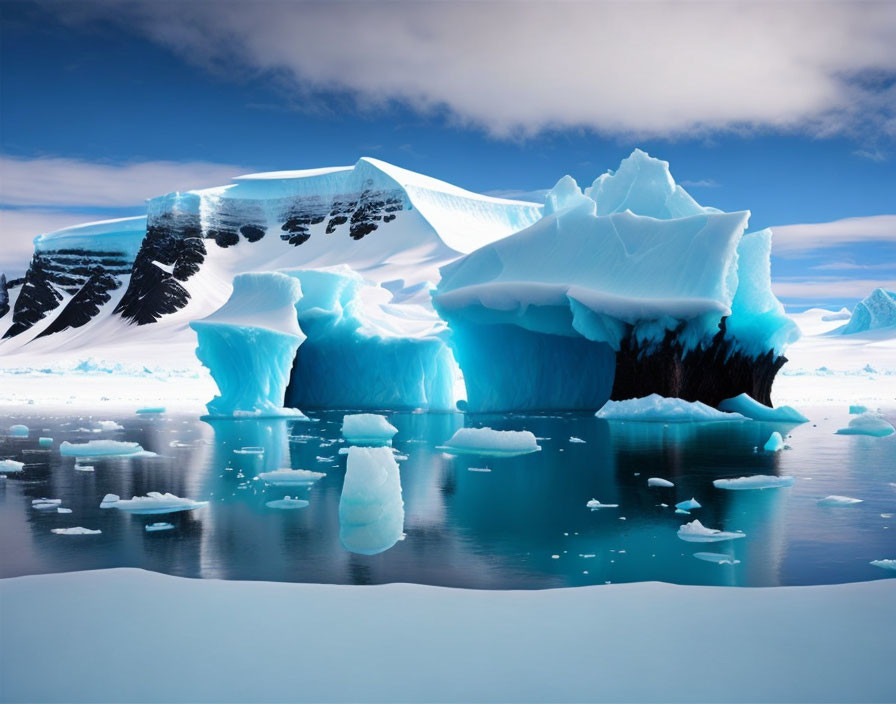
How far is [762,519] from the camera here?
6348 mm

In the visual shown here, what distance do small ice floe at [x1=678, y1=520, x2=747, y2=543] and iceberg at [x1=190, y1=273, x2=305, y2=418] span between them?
43.4 ft

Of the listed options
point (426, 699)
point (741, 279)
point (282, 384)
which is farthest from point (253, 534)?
point (741, 279)

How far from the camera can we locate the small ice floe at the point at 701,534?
5.59m

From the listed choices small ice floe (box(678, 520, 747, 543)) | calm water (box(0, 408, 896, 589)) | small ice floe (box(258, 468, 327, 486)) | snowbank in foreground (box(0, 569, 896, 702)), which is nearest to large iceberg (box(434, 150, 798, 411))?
calm water (box(0, 408, 896, 589))

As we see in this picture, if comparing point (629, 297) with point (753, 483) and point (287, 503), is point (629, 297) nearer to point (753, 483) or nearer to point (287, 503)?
point (753, 483)

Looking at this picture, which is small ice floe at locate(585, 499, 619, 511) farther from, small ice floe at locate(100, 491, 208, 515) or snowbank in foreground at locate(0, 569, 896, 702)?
small ice floe at locate(100, 491, 208, 515)

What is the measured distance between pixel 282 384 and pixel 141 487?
11268mm

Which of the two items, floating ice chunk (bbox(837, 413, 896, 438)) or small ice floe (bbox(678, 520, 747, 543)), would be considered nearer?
small ice floe (bbox(678, 520, 747, 543))

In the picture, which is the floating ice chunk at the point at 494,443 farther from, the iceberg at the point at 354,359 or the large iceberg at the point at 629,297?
the iceberg at the point at 354,359

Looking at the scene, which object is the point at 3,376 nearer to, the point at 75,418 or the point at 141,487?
the point at 75,418

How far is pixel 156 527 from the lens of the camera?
19.2ft

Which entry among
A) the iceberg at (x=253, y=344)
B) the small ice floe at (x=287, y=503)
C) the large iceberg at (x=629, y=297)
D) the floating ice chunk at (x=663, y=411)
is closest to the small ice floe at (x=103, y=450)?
the small ice floe at (x=287, y=503)

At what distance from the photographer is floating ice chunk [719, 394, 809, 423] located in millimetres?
17859

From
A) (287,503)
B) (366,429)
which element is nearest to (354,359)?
(366,429)
